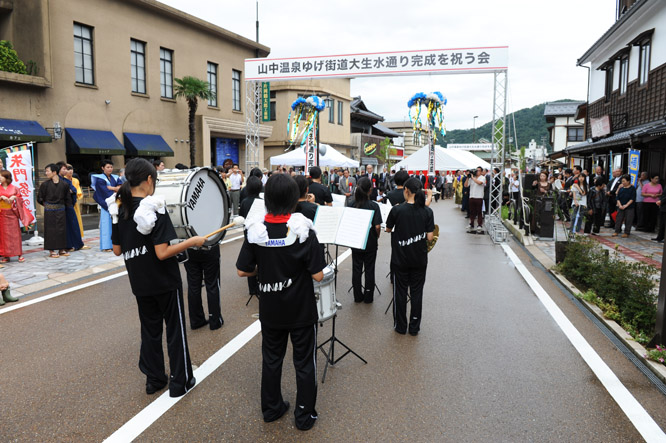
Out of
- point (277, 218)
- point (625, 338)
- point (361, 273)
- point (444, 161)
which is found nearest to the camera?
point (277, 218)

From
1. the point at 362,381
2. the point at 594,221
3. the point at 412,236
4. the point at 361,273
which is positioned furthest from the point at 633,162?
the point at 362,381

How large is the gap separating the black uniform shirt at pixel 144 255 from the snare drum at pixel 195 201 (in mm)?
885

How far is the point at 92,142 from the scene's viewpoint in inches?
671

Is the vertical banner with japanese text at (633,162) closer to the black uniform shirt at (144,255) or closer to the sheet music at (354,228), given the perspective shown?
the sheet music at (354,228)

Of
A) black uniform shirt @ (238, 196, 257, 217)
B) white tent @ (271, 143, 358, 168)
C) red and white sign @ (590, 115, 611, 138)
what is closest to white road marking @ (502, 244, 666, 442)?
black uniform shirt @ (238, 196, 257, 217)

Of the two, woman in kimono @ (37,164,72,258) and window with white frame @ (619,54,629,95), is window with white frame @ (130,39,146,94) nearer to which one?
woman in kimono @ (37,164,72,258)

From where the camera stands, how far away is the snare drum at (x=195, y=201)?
459 centimetres

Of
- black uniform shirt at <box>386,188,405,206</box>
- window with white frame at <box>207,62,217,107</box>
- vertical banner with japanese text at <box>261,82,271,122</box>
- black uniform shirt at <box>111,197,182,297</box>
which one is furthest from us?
vertical banner with japanese text at <box>261,82,271,122</box>

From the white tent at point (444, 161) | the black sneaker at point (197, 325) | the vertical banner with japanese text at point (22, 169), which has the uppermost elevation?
the white tent at point (444, 161)

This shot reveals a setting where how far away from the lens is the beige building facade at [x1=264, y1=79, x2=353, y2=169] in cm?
3228

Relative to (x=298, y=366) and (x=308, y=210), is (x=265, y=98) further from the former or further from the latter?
(x=298, y=366)

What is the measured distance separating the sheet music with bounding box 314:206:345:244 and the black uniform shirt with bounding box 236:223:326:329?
2060mm

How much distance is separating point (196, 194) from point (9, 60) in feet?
47.1

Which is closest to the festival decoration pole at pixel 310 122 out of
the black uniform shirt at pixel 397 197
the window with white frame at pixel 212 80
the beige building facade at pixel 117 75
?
the beige building facade at pixel 117 75
